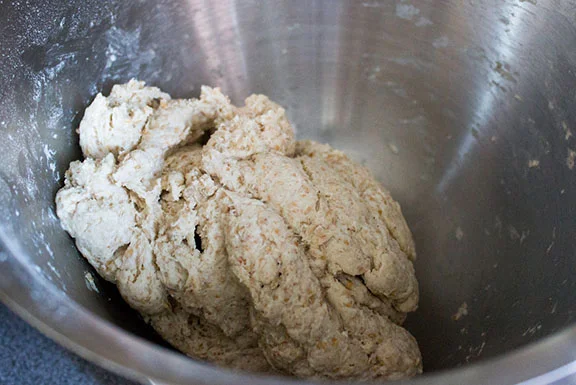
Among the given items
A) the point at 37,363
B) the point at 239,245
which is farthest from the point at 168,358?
the point at 37,363

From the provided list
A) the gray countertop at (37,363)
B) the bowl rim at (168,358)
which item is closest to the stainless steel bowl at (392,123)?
the bowl rim at (168,358)

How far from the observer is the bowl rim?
2.56ft

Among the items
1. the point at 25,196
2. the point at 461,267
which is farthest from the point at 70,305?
the point at 461,267

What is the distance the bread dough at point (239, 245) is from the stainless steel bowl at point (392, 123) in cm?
10

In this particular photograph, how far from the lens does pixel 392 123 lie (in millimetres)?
1829

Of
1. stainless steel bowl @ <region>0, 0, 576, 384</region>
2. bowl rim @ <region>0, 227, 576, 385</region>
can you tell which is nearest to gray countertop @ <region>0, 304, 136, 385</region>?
stainless steel bowl @ <region>0, 0, 576, 384</region>

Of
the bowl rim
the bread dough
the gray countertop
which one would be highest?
the bowl rim

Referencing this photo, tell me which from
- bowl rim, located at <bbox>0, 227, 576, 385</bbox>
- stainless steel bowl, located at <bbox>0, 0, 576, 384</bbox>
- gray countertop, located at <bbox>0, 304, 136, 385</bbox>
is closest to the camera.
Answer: bowl rim, located at <bbox>0, 227, 576, 385</bbox>

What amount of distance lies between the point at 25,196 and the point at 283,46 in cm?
99

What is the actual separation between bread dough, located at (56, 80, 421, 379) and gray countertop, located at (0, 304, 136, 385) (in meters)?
0.29

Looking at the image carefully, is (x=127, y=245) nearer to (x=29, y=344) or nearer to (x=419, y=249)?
(x=29, y=344)

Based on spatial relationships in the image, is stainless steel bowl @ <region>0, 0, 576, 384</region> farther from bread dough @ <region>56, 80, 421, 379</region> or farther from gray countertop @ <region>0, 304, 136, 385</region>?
gray countertop @ <region>0, 304, 136, 385</region>

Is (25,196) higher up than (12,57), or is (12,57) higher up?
(12,57)

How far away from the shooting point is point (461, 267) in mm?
1592
